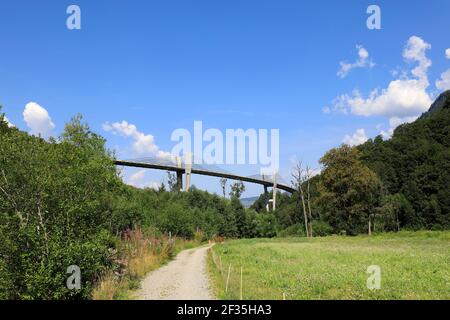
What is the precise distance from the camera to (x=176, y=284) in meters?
20.9

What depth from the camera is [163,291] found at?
18.8 m

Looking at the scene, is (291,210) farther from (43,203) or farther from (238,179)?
(43,203)

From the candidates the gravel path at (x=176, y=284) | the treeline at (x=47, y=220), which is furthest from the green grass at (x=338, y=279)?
the treeline at (x=47, y=220)

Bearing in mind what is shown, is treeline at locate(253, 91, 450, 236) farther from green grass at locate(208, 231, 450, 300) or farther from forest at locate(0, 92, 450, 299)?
green grass at locate(208, 231, 450, 300)

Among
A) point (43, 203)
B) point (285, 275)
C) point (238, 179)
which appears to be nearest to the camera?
point (43, 203)

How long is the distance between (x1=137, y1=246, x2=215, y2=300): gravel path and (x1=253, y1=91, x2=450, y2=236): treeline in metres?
44.4

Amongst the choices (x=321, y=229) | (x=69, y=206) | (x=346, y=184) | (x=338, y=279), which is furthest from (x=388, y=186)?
(x=69, y=206)

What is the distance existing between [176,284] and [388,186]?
8374 cm

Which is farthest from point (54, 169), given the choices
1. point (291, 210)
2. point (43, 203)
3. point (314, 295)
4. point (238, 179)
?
point (238, 179)

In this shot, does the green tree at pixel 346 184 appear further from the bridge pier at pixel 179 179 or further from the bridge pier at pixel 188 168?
the bridge pier at pixel 179 179

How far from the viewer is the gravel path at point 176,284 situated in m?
17.5

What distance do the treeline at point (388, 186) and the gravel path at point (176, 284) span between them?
44355 mm

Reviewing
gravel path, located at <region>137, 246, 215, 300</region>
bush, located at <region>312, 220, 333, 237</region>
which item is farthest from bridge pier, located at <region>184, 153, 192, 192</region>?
gravel path, located at <region>137, 246, 215, 300</region>
